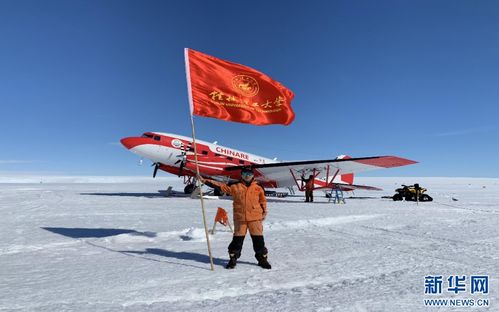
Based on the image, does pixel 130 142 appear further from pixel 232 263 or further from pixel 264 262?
pixel 264 262

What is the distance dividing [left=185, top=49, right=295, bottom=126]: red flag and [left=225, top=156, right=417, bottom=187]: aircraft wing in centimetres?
1291

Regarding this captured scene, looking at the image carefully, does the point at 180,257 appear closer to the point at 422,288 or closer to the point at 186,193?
the point at 422,288

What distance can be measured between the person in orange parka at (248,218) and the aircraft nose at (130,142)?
20.6m

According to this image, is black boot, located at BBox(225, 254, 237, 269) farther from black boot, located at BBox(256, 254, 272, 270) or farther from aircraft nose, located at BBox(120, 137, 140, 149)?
aircraft nose, located at BBox(120, 137, 140, 149)

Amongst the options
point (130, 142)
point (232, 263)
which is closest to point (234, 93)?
point (232, 263)

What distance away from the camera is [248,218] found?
6.28 metres

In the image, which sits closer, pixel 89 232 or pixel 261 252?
pixel 261 252

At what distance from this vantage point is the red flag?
839 cm

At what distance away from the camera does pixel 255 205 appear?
6.38 meters

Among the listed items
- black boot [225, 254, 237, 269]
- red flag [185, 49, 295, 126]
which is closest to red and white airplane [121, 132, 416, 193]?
red flag [185, 49, 295, 126]

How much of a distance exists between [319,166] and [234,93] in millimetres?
17738

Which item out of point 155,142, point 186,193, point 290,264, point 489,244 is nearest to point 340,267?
point 290,264

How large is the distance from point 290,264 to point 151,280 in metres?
2.57

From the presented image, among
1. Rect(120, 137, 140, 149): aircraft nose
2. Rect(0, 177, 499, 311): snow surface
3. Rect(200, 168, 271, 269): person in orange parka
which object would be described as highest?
Rect(120, 137, 140, 149): aircraft nose
